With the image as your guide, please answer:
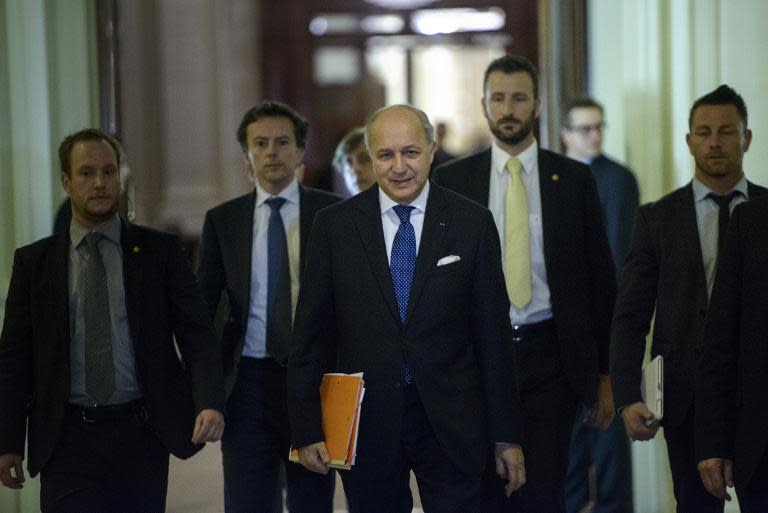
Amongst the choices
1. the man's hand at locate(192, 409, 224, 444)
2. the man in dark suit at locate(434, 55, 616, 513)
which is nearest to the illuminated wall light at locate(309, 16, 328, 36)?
the man in dark suit at locate(434, 55, 616, 513)

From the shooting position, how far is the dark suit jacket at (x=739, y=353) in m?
3.63

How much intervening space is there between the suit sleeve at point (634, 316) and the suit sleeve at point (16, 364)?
6.40 ft

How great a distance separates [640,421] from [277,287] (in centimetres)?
141

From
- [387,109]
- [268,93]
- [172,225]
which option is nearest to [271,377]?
[387,109]

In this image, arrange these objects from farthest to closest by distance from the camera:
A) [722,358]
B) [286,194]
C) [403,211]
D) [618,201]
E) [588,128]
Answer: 1. [588,128]
2. [618,201]
3. [286,194]
4. [403,211]
5. [722,358]

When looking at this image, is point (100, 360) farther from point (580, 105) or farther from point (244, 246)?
point (580, 105)

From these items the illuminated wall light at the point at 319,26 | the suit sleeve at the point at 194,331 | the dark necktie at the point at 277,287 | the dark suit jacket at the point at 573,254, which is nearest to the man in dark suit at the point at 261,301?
the dark necktie at the point at 277,287

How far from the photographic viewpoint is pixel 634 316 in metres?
4.46

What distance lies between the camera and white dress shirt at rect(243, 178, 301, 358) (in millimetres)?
4836

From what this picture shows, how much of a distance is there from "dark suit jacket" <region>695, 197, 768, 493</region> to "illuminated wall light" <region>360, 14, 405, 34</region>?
12.3 metres

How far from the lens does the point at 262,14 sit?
15250 millimetres

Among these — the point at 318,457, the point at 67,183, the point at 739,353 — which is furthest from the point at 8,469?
the point at 739,353

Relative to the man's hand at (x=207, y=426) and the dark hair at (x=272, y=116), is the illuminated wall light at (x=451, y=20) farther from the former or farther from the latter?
the man's hand at (x=207, y=426)

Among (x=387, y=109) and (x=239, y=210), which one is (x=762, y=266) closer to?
(x=387, y=109)
